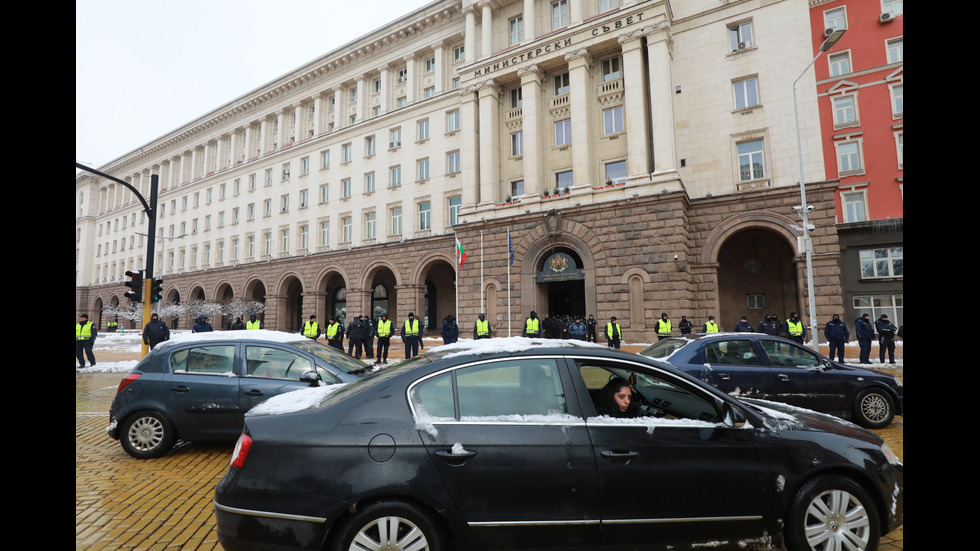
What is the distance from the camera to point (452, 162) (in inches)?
1216

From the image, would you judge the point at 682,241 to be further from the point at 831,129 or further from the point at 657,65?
the point at 831,129

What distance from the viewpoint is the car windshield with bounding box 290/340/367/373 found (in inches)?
242

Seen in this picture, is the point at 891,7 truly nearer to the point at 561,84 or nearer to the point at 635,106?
the point at 635,106

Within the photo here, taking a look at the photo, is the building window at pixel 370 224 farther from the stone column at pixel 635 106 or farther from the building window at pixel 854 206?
the building window at pixel 854 206

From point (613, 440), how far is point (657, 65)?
79.7 ft

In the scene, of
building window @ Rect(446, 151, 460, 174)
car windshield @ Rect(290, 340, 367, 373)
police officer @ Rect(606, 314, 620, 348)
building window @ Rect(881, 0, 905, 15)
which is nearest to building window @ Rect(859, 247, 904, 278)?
building window @ Rect(881, 0, 905, 15)

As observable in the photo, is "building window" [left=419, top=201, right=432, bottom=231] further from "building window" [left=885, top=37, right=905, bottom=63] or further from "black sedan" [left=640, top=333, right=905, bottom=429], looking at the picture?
"building window" [left=885, top=37, right=905, bottom=63]

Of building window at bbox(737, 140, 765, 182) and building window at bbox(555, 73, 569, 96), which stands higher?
building window at bbox(555, 73, 569, 96)

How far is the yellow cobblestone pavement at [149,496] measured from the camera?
3.54 meters

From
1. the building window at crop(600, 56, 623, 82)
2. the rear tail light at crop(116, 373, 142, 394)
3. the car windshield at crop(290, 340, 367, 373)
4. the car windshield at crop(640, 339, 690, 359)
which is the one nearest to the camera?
the rear tail light at crop(116, 373, 142, 394)

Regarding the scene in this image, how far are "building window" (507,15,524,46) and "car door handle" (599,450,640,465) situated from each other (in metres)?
29.5

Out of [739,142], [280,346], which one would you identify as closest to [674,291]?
[739,142]

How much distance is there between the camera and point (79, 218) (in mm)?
65438

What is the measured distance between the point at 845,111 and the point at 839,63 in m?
2.77
